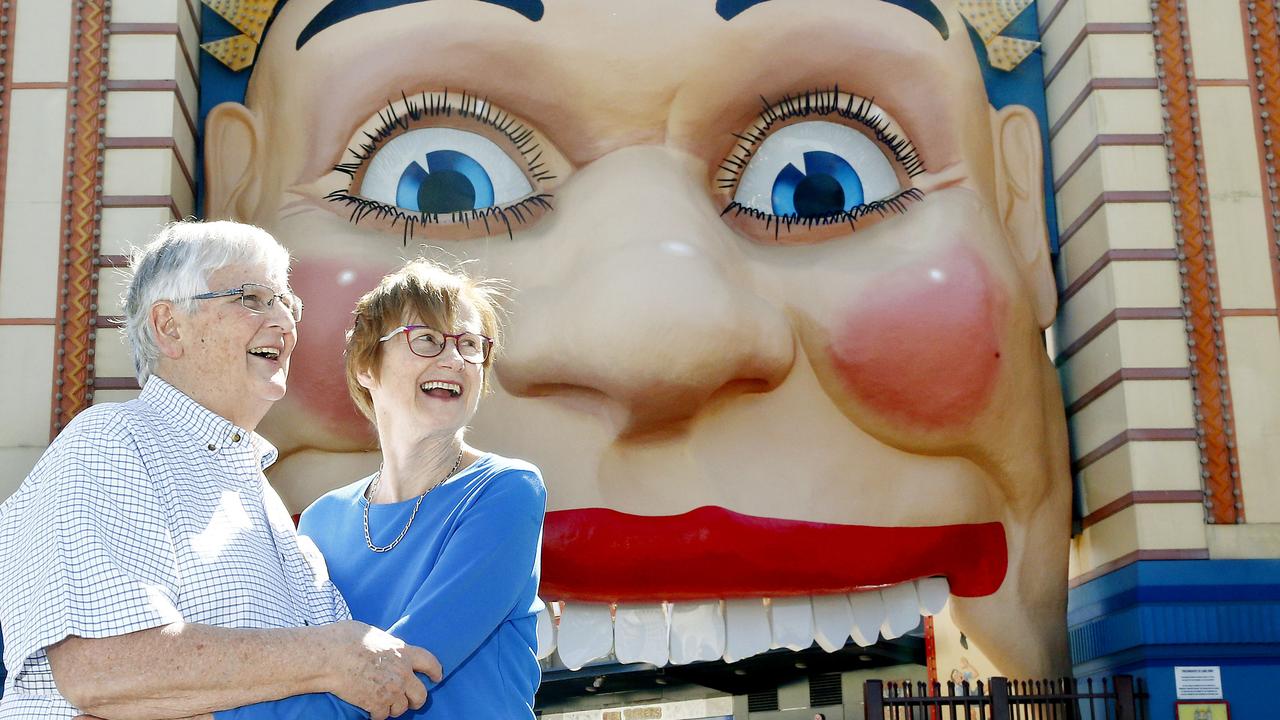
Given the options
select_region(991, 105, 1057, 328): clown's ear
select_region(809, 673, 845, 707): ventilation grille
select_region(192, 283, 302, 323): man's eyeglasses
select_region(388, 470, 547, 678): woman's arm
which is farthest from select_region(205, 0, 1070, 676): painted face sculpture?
select_region(809, 673, 845, 707): ventilation grille

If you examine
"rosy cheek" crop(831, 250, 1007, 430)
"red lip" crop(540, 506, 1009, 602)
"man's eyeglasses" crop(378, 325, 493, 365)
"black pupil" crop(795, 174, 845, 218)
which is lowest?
"red lip" crop(540, 506, 1009, 602)

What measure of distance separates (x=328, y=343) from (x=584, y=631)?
1.32 meters

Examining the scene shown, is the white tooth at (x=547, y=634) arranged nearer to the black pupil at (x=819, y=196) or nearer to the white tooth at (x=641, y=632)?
the white tooth at (x=641, y=632)

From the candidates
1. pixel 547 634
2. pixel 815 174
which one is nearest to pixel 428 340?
pixel 547 634

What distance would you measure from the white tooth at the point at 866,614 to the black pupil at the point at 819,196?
1.41 m

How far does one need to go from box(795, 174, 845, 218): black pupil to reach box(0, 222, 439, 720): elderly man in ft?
10.2

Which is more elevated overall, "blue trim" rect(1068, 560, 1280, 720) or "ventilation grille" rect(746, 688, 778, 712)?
"blue trim" rect(1068, 560, 1280, 720)

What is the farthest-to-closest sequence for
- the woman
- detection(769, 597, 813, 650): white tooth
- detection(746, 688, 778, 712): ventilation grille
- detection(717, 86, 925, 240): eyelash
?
detection(746, 688, 778, 712): ventilation grille
detection(717, 86, 925, 240): eyelash
detection(769, 597, 813, 650): white tooth
the woman

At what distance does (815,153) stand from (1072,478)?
170 cm

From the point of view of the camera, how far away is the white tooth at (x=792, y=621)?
183 inches

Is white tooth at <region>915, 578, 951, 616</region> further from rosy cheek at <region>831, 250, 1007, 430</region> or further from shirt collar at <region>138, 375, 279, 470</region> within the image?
shirt collar at <region>138, 375, 279, 470</region>

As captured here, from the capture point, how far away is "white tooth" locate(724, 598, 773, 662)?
458 centimetres

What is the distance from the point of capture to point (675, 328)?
417 cm

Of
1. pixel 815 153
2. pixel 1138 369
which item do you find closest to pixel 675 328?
pixel 815 153
